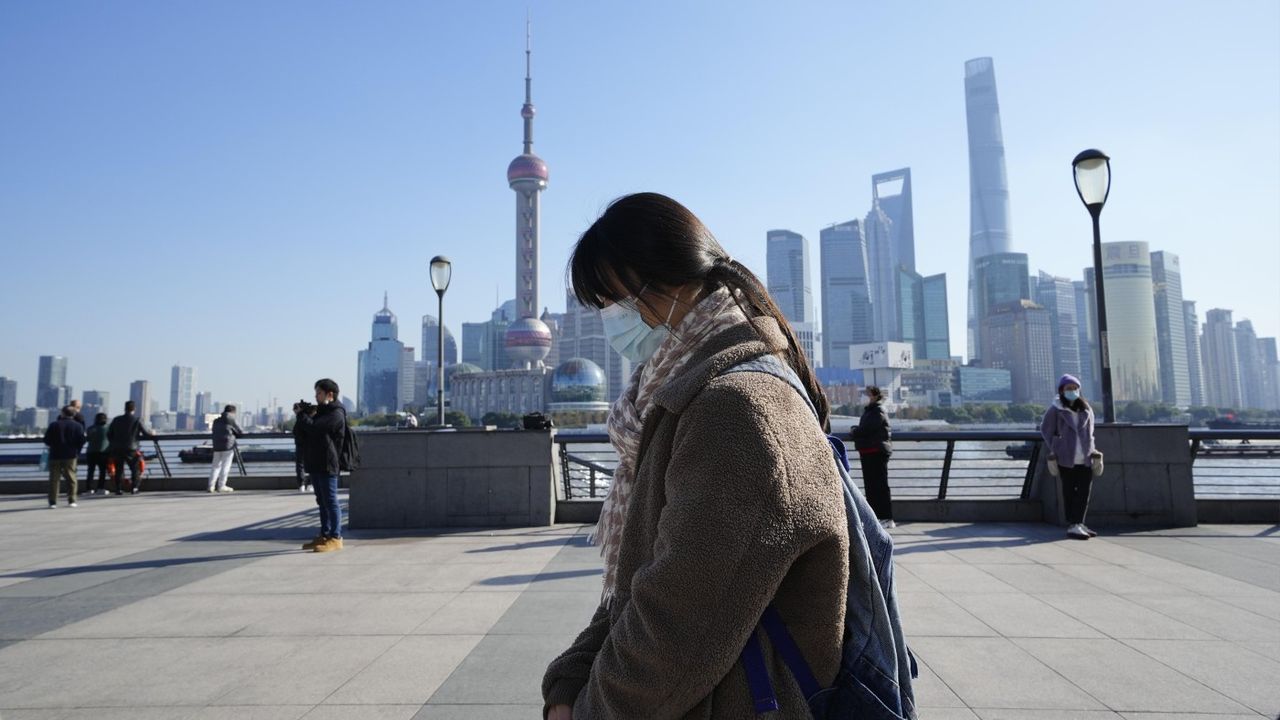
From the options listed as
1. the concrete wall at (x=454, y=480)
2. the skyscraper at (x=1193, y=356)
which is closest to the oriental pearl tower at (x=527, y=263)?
the skyscraper at (x=1193, y=356)

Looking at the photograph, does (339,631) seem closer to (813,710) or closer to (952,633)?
(952,633)

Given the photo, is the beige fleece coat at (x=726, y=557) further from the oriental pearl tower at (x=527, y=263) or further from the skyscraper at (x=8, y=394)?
the oriental pearl tower at (x=527, y=263)

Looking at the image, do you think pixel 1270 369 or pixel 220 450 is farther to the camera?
pixel 1270 369

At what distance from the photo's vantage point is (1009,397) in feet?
482

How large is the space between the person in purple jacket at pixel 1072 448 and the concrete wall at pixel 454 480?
656cm

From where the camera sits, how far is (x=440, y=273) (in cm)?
1592

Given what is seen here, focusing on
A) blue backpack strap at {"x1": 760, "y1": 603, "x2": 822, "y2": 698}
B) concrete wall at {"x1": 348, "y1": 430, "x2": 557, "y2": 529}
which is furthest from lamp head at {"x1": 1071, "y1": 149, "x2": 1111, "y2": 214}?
blue backpack strap at {"x1": 760, "y1": 603, "x2": 822, "y2": 698}

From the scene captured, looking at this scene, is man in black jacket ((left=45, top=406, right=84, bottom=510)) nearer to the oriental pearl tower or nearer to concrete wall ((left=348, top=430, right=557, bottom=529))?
concrete wall ((left=348, top=430, right=557, bottom=529))

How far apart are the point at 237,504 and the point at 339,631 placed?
9229 mm

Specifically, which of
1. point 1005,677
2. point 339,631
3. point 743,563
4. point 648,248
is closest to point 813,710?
point 743,563

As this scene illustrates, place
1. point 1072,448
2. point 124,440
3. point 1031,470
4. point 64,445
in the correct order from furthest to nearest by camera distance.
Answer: point 124,440 → point 64,445 → point 1031,470 → point 1072,448

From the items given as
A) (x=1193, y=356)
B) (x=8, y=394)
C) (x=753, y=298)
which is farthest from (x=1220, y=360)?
(x=8, y=394)

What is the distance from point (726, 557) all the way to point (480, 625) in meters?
4.32

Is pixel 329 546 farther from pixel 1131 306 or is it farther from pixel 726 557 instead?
pixel 1131 306
